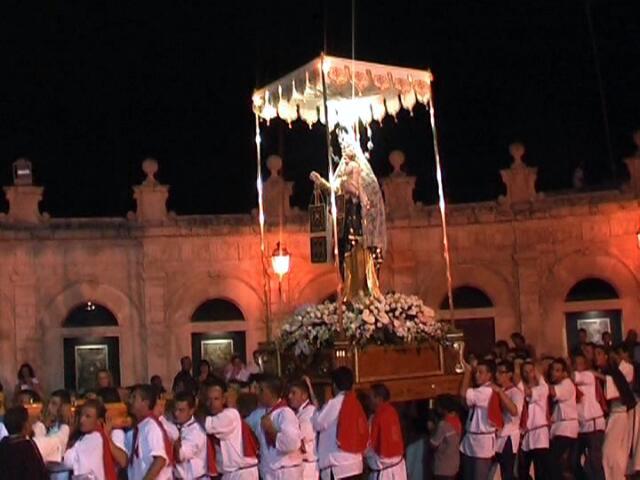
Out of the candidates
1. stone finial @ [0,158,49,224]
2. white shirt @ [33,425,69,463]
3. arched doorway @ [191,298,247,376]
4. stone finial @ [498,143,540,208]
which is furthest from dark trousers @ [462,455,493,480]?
stone finial @ [0,158,49,224]

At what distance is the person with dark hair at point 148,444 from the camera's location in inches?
393

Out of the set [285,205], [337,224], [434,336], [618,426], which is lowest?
[618,426]

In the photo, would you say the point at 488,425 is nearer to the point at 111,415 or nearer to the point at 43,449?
the point at 111,415

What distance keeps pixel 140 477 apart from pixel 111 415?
62.2 inches

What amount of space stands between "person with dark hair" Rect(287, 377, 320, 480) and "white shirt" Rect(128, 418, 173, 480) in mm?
1662

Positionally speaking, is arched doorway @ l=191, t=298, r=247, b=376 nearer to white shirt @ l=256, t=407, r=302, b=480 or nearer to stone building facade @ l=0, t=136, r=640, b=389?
stone building facade @ l=0, t=136, r=640, b=389

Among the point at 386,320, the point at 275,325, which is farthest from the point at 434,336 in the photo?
the point at 275,325

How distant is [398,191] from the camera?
24000 millimetres

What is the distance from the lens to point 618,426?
15.2 metres

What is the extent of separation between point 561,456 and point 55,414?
6.93m

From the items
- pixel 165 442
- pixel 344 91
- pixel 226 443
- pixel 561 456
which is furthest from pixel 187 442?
pixel 344 91

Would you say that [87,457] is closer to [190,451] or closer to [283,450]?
[190,451]

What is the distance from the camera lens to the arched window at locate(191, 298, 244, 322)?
926 inches

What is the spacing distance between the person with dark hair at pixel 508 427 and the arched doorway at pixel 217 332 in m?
10.3
